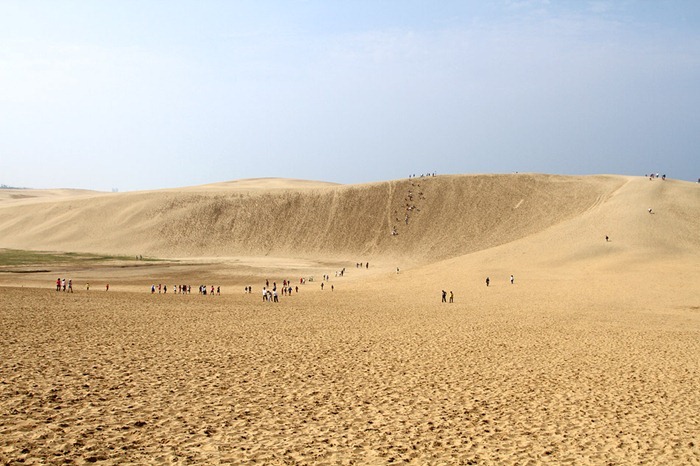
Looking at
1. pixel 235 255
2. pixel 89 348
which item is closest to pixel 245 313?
pixel 89 348

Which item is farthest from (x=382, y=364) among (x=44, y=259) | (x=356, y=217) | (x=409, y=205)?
(x=409, y=205)

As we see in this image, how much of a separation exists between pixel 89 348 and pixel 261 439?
340 inches

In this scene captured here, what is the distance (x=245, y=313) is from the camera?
2644cm

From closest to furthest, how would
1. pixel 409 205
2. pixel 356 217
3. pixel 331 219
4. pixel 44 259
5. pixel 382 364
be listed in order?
1. pixel 382 364
2. pixel 44 259
3. pixel 356 217
4. pixel 331 219
5. pixel 409 205

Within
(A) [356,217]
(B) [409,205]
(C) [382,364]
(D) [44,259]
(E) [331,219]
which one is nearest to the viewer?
(C) [382,364]

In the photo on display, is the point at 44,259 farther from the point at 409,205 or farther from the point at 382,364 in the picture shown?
the point at 382,364

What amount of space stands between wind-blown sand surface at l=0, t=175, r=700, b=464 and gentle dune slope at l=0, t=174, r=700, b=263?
18334 mm

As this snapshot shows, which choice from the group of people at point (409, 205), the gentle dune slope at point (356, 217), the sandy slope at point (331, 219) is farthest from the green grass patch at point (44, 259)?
the group of people at point (409, 205)

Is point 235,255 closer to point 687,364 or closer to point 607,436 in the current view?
point 687,364

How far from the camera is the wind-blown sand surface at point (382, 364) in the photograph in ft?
29.8

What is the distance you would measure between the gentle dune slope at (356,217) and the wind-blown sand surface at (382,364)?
18334 millimetres

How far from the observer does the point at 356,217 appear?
3142 inches

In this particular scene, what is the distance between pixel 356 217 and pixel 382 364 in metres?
64.7

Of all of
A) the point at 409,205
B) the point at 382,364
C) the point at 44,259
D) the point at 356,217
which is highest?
the point at 409,205
